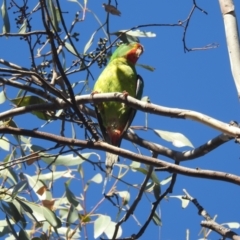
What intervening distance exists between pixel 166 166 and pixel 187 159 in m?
0.44

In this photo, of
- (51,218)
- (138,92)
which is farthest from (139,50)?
(51,218)

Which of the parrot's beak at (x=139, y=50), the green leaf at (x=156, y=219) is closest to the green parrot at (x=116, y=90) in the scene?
the parrot's beak at (x=139, y=50)

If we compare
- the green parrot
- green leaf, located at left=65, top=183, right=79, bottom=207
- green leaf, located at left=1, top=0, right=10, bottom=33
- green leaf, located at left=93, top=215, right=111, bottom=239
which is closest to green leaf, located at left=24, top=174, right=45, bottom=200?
green leaf, located at left=65, top=183, right=79, bottom=207

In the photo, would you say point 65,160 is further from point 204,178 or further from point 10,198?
point 204,178

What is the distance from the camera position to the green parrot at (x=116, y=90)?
338cm

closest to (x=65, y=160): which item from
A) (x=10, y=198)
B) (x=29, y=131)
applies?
A: (x=10, y=198)

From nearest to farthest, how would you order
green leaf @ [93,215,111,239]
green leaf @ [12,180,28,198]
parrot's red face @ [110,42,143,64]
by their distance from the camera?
1. green leaf @ [12,180,28,198]
2. green leaf @ [93,215,111,239]
3. parrot's red face @ [110,42,143,64]

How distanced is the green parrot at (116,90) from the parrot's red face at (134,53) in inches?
1.7

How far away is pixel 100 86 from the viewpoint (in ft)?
11.6

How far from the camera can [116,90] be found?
3521 mm

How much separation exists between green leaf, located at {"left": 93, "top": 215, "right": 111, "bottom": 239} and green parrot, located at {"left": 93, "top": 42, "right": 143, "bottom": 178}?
1.71 ft

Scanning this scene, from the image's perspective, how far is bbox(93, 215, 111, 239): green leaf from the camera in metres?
2.70

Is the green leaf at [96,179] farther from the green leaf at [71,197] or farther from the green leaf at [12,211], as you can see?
the green leaf at [12,211]

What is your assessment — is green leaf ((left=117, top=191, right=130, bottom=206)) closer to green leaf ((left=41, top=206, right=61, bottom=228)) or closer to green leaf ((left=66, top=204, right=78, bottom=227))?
green leaf ((left=66, top=204, right=78, bottom=227))
